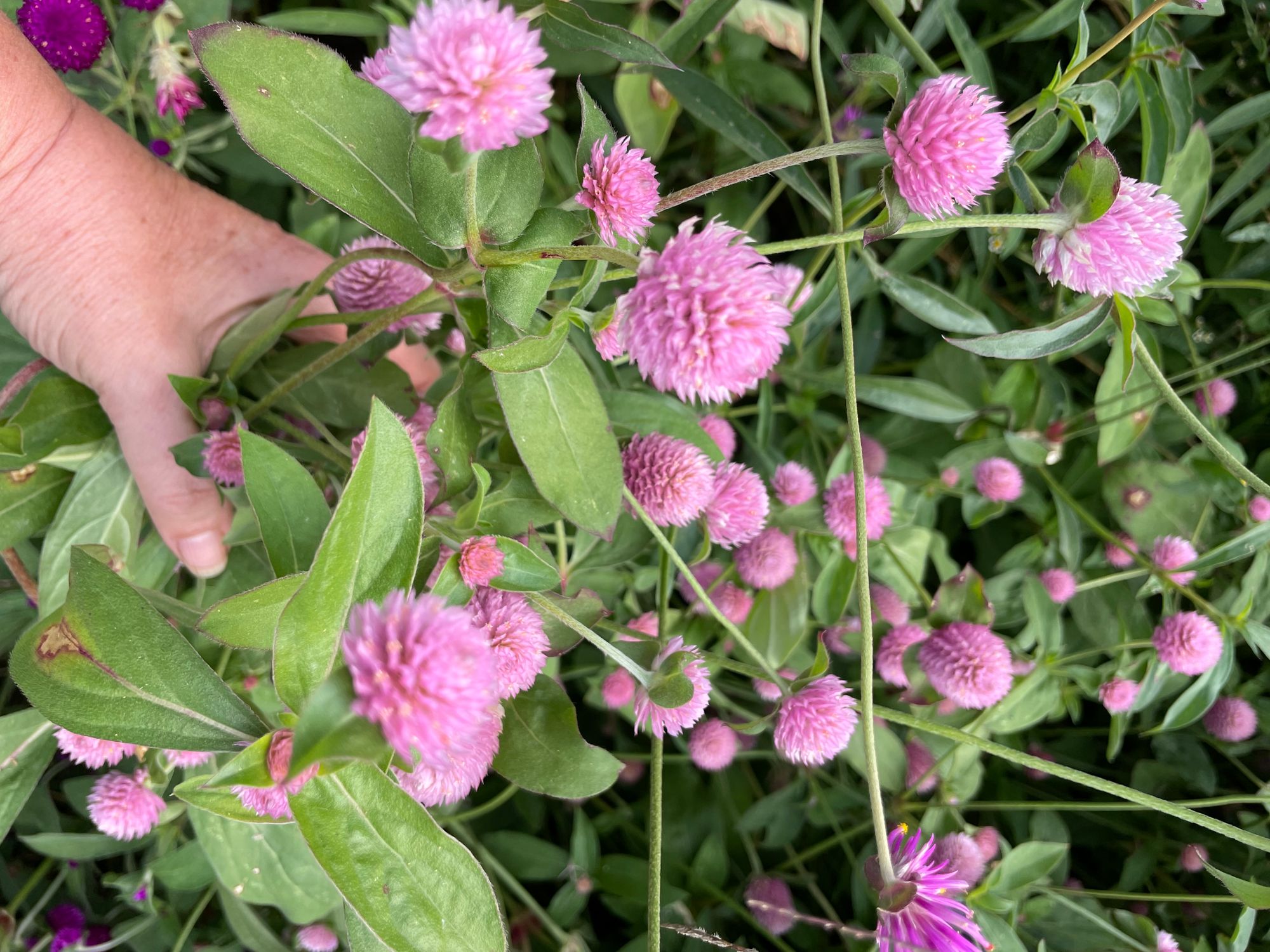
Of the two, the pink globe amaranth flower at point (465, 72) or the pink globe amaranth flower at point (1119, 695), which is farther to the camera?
the pink globe amaranth flower at point (1119, 695)

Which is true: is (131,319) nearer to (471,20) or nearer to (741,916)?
(471,20)

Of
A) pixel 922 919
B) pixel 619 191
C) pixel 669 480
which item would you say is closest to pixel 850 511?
pixel 669 480

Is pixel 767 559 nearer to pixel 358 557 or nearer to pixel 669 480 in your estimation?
pixel 669 480

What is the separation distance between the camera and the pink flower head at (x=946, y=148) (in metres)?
0.53

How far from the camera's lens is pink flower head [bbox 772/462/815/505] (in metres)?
0.99

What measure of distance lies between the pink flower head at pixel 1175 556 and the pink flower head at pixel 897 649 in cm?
36

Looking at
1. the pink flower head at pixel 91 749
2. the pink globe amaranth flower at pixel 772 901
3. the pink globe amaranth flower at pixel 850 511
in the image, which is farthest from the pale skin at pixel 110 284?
the pink globe amaranth flower at pixel 772 901

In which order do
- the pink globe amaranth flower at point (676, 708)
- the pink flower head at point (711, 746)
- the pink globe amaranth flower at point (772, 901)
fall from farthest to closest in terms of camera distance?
the pink globe amaranth flower at point (772, 901)
the pink flower head at point (711, 746)
the pink globe amaranth flower at point (676, 708)

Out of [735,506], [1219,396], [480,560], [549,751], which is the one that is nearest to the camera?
[480,560]

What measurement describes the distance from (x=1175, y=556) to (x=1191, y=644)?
122 millimetres

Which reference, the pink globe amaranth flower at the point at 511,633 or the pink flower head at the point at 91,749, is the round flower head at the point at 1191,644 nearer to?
the pink globe amaranth flower at the point at 511,633

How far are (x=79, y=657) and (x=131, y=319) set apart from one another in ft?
1.61

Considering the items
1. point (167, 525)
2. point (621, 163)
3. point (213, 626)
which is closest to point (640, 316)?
point (621, 163)

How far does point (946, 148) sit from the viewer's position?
0.53 meters
